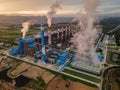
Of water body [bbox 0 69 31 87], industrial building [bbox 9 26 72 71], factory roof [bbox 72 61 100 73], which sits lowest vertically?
water body [bbox 0 69 31 87]

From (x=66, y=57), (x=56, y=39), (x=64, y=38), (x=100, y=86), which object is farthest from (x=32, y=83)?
(x=64, y=38)

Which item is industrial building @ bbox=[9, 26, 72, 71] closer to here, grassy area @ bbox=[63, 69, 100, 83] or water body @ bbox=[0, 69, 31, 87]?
grassy area @ bbox=[63, 69, 100, 83]

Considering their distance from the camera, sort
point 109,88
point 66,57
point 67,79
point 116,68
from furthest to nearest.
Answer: point 66,57
point 116,68
point 67,79
point 109,88

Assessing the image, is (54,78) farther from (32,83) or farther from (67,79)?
(32,83)

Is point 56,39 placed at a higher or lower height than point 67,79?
higher

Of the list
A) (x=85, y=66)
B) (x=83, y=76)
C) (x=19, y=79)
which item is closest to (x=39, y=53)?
(x=19, y=79)

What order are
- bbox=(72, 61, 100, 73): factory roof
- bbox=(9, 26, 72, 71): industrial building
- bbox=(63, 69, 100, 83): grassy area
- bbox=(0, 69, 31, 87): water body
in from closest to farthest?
bbox=(0, 69, 31, 87): water body, bbox=(63, 69, 100, 83): grassy area, bbox=(72, 61, 100, 73): factory roof, bbox=(9, 26, 72, 71): industrial building

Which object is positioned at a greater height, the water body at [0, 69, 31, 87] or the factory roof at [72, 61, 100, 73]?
the factory roof at [72, 61, 100, 73]

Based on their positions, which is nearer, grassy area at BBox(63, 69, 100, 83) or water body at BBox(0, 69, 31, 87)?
water body at BBox(0, 69, 31, 87)

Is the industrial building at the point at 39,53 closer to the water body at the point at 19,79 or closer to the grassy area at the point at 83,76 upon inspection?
the grassy area at the point at 83,76

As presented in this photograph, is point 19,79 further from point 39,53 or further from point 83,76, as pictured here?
point 83,76

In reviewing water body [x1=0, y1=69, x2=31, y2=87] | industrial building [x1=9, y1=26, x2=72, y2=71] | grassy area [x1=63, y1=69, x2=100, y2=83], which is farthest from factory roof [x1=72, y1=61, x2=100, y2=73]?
water body [x1=0, y1=69, x2=31, y2=87]
